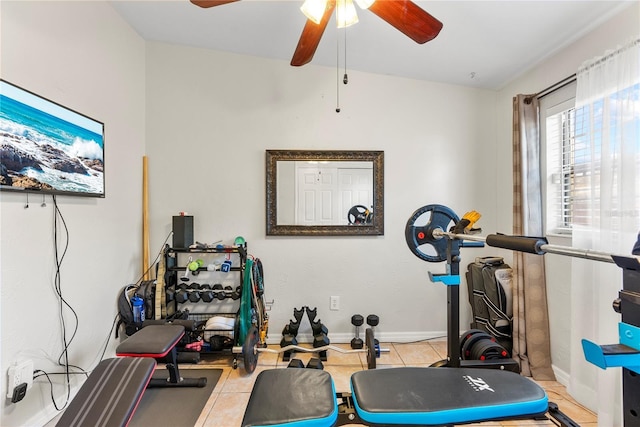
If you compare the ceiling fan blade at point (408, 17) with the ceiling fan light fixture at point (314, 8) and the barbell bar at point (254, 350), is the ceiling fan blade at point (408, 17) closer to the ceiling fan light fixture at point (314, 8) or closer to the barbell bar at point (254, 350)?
the ceiling fan light fixture at point (314, 8)

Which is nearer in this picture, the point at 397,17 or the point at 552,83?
the point at 397,17

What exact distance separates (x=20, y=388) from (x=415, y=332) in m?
2.83

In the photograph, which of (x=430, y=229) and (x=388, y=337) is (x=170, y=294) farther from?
(x=430, y=229)

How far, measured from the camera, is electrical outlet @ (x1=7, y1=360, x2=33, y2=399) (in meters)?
1.45

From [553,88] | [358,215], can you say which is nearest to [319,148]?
[358,215]

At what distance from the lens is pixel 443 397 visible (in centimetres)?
112

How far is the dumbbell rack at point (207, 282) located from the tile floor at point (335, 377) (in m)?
0.26

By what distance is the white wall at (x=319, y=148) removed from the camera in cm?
261

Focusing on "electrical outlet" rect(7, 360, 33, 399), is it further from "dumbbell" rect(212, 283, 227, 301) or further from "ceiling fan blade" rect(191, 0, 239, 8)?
"ceiling fan blade" rect(191, 0, 239, 8)

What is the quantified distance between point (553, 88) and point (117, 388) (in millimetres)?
3292

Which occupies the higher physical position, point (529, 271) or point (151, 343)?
point (529, 271)

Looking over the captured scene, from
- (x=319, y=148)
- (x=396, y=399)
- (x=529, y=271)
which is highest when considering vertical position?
(x=319, y=148)

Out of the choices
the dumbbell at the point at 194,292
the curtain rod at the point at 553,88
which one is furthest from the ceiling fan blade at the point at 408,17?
the dumbbell at the point at 194,292

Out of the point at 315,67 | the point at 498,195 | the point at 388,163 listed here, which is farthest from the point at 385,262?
the point at 315,67
